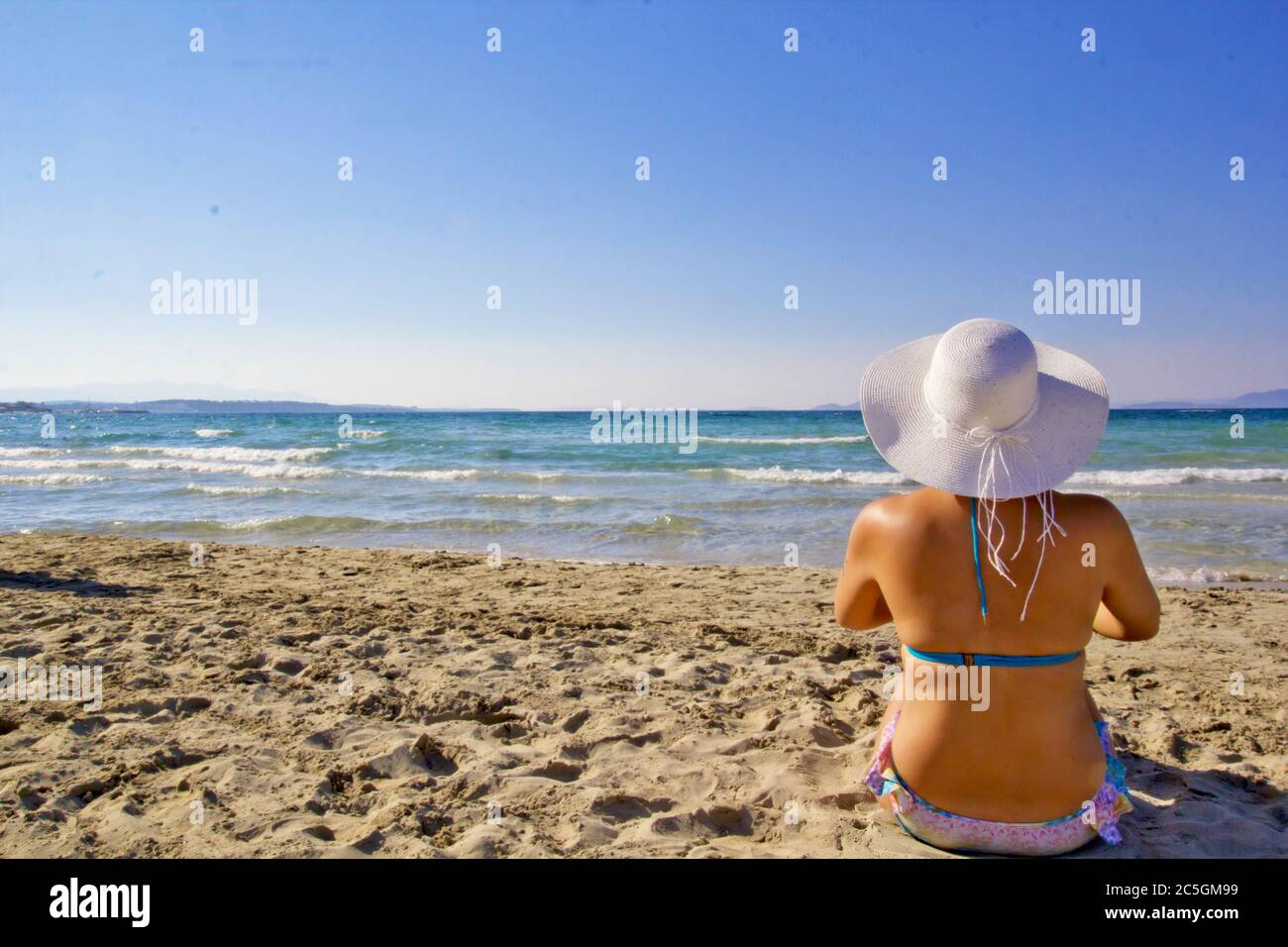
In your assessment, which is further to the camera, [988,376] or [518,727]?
[518,727]

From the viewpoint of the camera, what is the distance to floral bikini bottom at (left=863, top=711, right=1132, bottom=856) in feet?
7.93

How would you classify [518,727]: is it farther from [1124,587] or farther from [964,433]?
[1124,587]

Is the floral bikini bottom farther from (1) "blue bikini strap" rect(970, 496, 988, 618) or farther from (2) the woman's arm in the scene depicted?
(1) "blue bikini strap" rect(970, 496, 988, 618)

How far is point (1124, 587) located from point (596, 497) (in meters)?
11.5

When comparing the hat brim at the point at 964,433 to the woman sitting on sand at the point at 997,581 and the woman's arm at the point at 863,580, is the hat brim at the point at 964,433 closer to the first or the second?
the woman sitting on sand at the point at 997,581

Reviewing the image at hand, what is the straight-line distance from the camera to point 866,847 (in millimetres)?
2645

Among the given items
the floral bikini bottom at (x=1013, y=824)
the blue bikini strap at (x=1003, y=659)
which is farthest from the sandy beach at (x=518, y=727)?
the blue bikini strap at (x=1003, y=659)

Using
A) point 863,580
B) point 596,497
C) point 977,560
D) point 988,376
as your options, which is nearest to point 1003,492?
point 977,560

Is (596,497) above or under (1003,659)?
under

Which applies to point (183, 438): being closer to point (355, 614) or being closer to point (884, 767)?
point (355, 614)

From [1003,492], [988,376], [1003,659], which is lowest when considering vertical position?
[1003,659]

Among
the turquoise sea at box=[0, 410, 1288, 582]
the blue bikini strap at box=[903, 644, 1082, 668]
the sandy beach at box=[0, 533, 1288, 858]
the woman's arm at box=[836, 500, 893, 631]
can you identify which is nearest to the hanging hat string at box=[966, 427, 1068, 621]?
the blue bikini strap at box=[903, 644, 1082, 668]

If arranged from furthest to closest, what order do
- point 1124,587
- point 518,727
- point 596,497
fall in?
point 596,497
point 518,727
point 1124,587

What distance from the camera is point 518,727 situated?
3.69 meters
